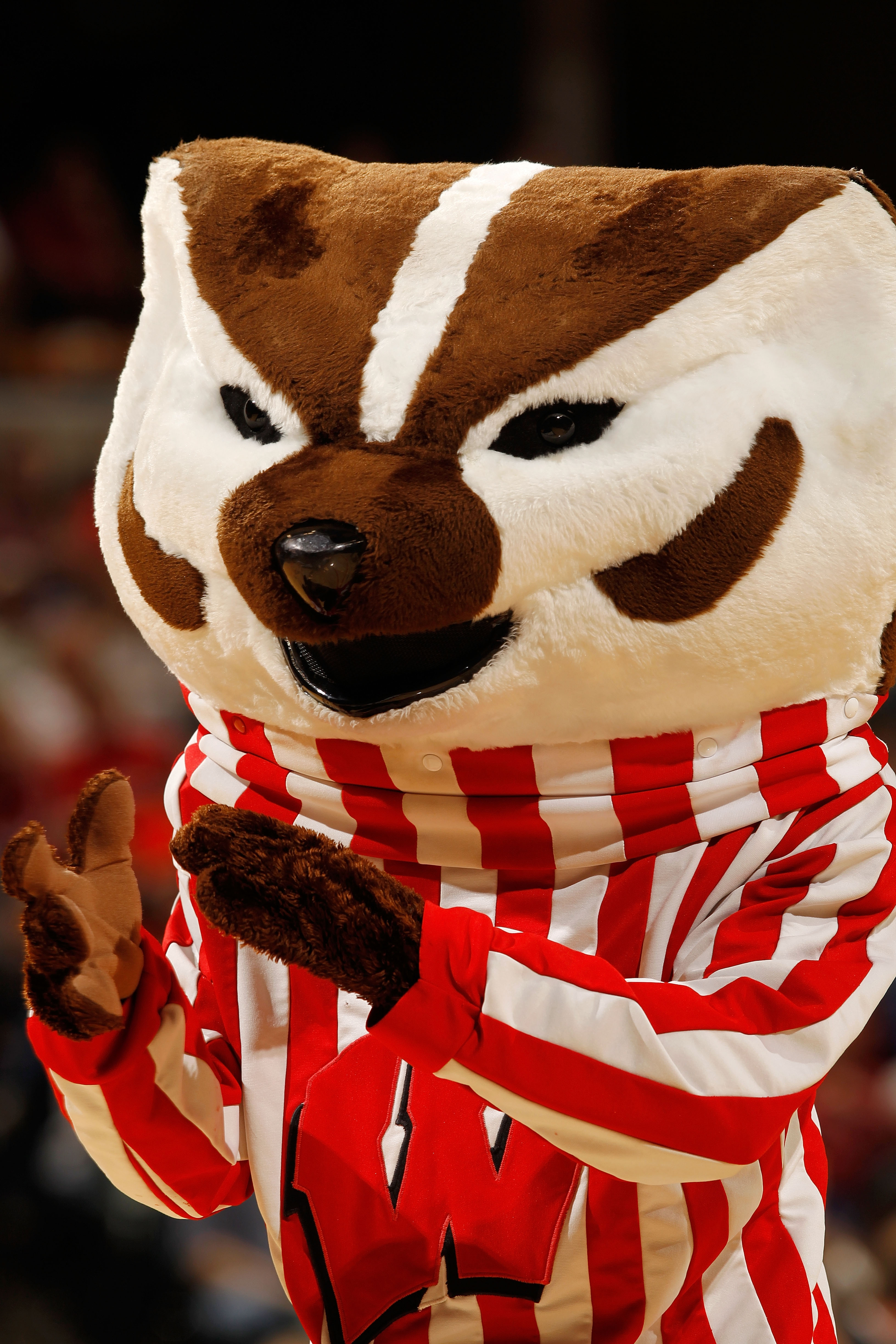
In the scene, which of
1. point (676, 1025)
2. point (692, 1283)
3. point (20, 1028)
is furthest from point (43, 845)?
point (20, 1028)

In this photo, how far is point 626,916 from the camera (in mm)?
694

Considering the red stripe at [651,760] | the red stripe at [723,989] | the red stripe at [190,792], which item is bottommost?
the red stripe at [190,792]

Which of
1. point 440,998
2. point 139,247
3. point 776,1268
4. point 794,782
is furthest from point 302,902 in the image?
point 139,247

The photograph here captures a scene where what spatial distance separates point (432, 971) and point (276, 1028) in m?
0.24

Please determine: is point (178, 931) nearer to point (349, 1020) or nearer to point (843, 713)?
point (349, 1020)

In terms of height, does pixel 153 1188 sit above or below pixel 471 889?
below

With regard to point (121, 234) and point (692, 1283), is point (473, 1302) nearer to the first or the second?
point (692, 1283)

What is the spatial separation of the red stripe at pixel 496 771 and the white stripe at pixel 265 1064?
0.17m

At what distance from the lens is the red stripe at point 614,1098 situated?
565 mm

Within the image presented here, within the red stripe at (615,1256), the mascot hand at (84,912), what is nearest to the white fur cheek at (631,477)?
the mascot hand at (84,912)

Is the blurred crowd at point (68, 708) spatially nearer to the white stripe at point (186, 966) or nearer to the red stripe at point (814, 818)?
the white stripe at point (186, 966)

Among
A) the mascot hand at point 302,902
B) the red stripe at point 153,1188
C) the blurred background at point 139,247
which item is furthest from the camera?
the blurred background at point 139,247

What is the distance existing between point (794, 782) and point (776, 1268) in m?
0.28

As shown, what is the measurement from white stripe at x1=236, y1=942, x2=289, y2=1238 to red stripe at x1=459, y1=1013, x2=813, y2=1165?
0.22 metres
